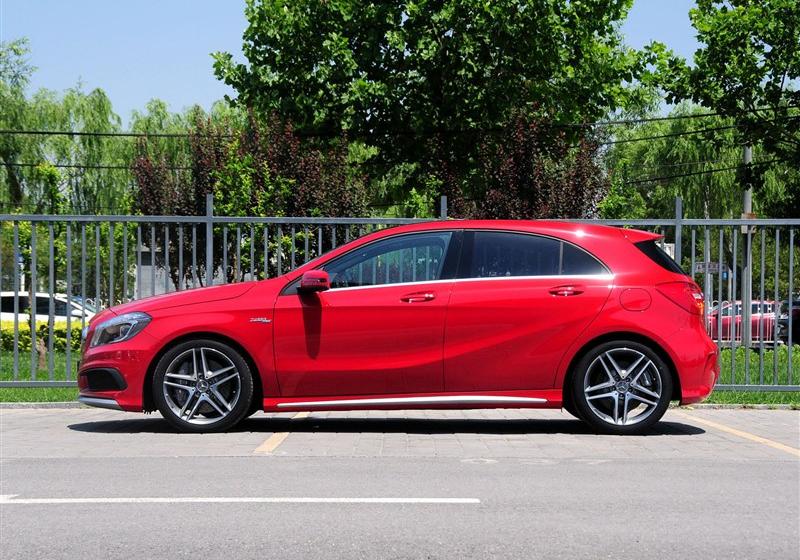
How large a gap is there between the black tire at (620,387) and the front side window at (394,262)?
4.61 feet

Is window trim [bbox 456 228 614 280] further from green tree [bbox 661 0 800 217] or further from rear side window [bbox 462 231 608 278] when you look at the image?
green tree [bbox 661 0 800 217]

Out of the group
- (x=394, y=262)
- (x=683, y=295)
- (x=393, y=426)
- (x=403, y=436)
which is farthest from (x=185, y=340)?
(x=683, y=295)

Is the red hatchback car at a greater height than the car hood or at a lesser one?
lesser

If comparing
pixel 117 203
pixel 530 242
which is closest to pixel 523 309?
pixel 530 242

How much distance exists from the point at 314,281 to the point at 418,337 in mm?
910

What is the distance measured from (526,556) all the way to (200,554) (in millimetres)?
1368

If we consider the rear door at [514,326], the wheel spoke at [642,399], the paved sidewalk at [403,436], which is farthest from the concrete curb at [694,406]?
the rear door at [514,326]

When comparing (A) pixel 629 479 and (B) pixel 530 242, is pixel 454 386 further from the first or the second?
(A) pixel 629 479

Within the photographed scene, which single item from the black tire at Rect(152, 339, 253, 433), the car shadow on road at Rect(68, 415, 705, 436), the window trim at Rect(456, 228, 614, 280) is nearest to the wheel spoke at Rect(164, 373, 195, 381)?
the black tire at Rect(152, 339, 253, 433)

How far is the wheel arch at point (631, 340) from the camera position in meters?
9.23

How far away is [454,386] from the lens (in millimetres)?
9211

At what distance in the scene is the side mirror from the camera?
9086mm

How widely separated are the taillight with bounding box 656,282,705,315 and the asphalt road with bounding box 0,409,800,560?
1.02 metres

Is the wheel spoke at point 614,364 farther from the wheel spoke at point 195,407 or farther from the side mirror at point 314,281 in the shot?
the wheel spoke at point 195,407
